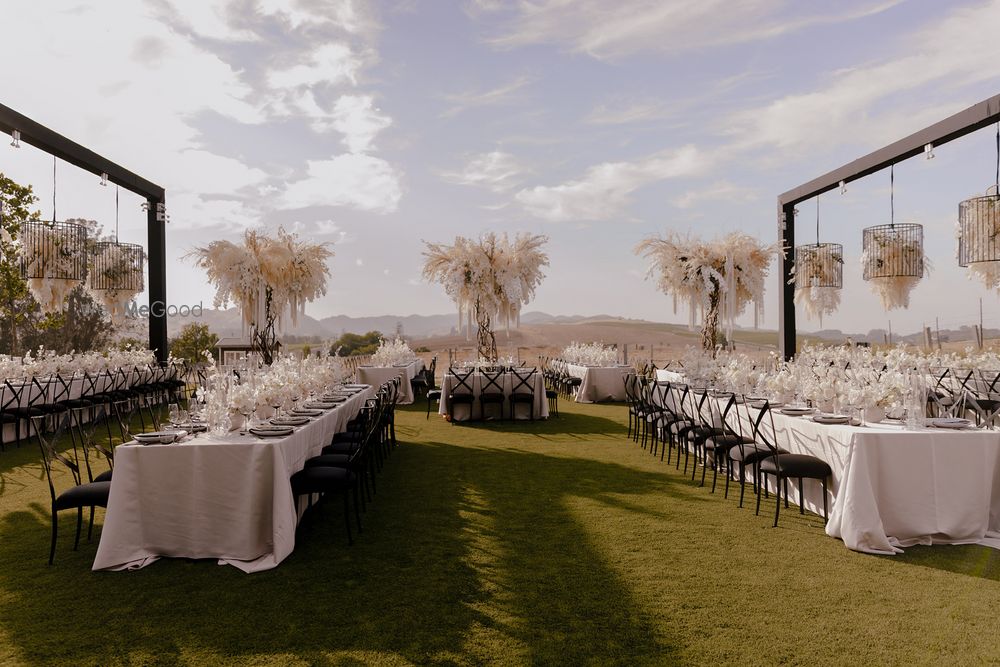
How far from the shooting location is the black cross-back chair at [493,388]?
444 inches

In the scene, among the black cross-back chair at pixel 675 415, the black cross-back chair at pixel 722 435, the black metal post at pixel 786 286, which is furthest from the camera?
the black metal post at pixel 786 286

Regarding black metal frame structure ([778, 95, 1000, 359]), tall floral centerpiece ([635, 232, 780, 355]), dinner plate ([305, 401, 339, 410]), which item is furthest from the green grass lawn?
black metal frame structure ([778, 95, 1000, 359])

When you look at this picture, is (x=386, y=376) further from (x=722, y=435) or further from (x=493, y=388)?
(x=722, y=435)

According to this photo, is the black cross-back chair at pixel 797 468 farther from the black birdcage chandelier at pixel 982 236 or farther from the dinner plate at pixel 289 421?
the dinner plate at pixel 289 421

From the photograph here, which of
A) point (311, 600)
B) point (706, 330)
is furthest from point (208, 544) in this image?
point (706, 330)

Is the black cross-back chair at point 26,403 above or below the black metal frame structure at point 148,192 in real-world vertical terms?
below

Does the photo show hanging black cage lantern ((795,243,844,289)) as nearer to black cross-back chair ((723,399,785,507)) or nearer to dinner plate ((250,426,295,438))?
black cross-back chair ((723,399,785,507))

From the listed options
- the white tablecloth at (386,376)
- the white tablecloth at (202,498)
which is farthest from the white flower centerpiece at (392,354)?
the white tablecloth at (202,498)

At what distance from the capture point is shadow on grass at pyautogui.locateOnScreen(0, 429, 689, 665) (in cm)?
312

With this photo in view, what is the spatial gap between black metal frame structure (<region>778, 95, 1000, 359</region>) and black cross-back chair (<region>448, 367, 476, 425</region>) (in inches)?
230

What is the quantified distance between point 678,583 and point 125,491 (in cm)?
383

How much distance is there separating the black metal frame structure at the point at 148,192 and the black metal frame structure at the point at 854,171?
Result: 12.0 m

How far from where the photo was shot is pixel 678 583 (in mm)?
3893

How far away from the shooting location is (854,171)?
978 cm
